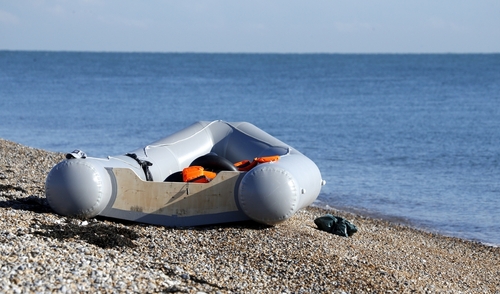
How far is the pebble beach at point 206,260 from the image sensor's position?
5.83 m

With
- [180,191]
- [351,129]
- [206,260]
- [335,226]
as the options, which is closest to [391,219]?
[335,226]

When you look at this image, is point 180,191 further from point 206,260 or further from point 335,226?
point 335,226

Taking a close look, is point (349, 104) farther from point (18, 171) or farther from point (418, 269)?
point (418, 269)

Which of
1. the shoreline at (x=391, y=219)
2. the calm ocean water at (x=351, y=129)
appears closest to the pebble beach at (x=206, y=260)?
the shoreline at (x=391, y=219)

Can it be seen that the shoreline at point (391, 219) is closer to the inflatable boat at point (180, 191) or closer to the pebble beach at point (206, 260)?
the pebble beach at point (206, 260)

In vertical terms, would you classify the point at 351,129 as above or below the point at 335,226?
below

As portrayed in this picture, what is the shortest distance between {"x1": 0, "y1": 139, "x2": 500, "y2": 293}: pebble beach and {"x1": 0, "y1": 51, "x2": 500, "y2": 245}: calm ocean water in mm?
3726

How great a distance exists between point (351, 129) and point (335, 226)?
16552 millimetres

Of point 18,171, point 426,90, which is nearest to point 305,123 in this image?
point 18,171

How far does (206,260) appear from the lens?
7.03 meters

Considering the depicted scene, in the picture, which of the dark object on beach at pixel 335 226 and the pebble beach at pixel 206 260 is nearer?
the pebble beach at pixel 206 260

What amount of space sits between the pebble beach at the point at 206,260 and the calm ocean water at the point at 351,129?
3.73m

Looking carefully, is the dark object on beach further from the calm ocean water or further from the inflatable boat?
the calm ocean water

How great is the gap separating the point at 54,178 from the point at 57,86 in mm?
42551
